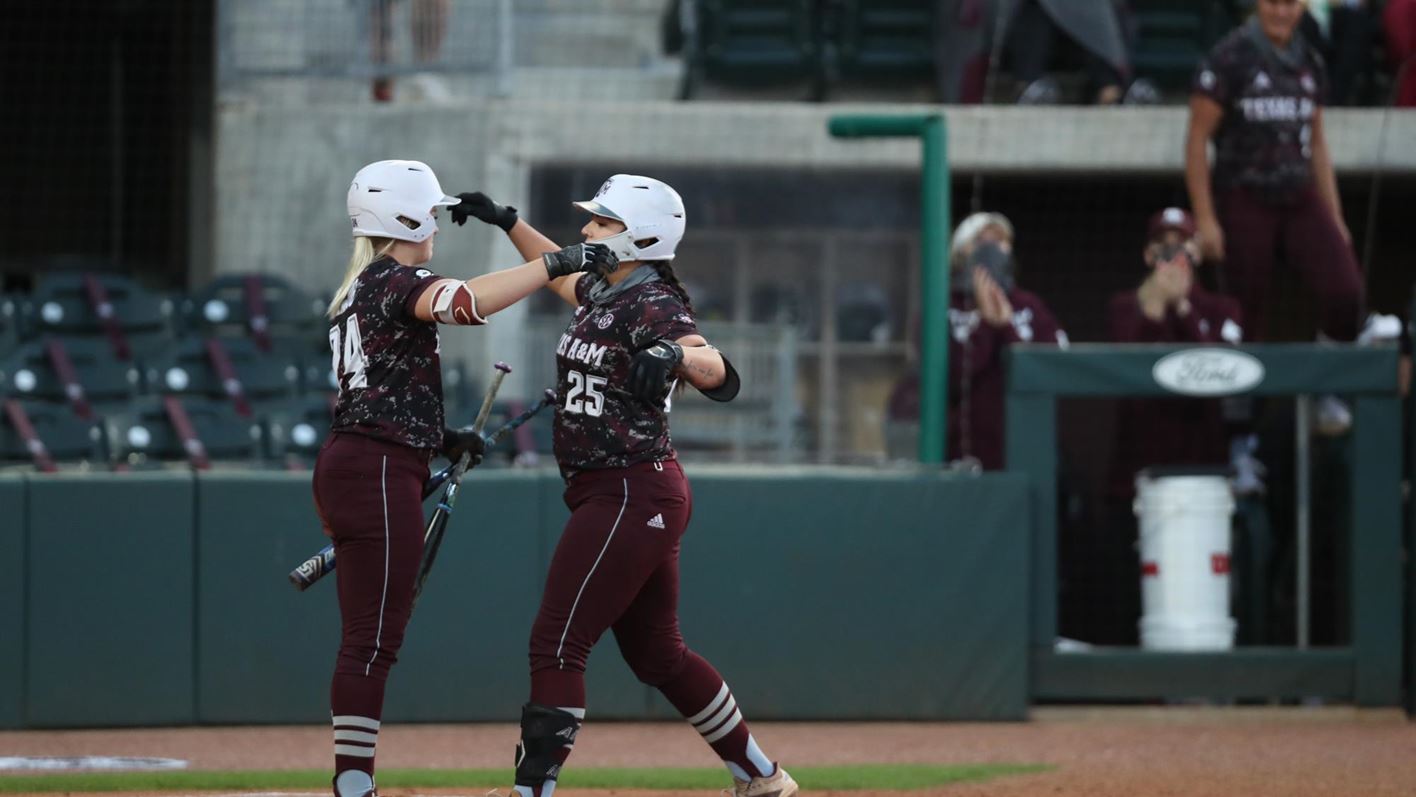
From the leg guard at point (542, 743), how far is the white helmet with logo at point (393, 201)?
4.37 feet

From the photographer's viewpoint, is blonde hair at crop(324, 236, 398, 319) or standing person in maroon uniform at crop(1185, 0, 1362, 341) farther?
standing person in maroon uniform at crop(1185, 0, 1362, 341)

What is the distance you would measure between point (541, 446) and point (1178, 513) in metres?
3.24

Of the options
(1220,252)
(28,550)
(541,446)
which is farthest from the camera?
(541,446)

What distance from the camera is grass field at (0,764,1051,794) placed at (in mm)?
6477

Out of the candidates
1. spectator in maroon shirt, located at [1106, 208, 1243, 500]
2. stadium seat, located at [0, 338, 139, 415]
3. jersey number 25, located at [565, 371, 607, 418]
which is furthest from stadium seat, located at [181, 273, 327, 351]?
jersey number 25, located at [565, 371, 607, 418]

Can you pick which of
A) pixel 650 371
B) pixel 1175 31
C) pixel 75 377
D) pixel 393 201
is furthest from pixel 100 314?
pixel 1175 31

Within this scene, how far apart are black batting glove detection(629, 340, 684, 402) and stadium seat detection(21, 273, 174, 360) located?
6.52 m

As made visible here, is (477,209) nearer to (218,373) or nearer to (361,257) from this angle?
(361,257)

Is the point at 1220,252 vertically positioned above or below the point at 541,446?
above

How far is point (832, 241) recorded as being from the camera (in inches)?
534

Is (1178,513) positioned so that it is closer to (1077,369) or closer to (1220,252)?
(1077,369)

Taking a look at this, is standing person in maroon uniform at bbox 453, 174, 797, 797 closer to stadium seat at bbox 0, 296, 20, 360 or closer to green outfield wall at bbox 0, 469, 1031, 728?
green outfield wall at bbox 0, 469, 1031, 728

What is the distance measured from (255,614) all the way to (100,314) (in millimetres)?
3209

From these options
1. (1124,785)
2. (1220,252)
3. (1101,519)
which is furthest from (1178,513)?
(1124,785)
